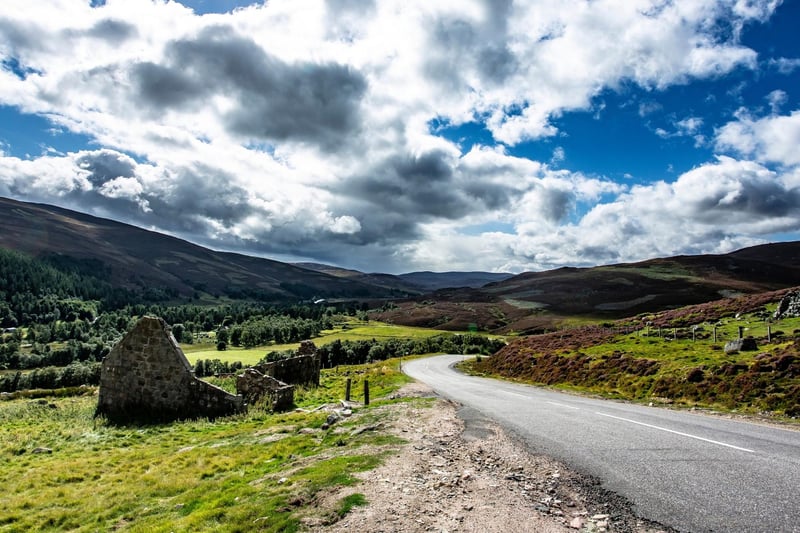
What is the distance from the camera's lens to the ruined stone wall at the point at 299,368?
1203 inches

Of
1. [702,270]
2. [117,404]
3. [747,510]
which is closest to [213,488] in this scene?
[747,510]

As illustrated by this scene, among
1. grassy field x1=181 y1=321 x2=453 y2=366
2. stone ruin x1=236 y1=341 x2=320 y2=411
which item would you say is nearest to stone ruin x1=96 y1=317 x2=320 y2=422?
stone ruin x1=236 y1=341 x2=320 y2=411

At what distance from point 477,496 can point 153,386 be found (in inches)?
752

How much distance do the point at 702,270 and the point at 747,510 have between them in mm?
232823

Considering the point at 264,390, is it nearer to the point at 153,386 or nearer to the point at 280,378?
the point at 153,386

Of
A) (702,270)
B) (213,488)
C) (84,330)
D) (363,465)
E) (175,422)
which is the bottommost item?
(84,330)

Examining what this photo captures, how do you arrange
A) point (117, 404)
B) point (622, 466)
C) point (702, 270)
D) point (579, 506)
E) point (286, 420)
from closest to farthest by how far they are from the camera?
point (579, 506), point (622, 466), point (286, 420), point (117, 404), point (702, 270)

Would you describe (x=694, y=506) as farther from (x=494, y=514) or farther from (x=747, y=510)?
(x=494, y=514)

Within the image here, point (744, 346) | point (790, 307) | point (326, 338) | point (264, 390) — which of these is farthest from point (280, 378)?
point (326, 338)

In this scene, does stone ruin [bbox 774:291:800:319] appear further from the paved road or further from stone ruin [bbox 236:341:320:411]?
stone ruin [bbox 236:341:320:411]

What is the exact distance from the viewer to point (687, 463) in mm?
10180

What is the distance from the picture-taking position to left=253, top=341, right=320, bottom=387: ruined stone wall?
3055 cm

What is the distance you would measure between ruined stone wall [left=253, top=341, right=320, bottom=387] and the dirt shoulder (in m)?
20.4

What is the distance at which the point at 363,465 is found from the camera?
33.7 feet
